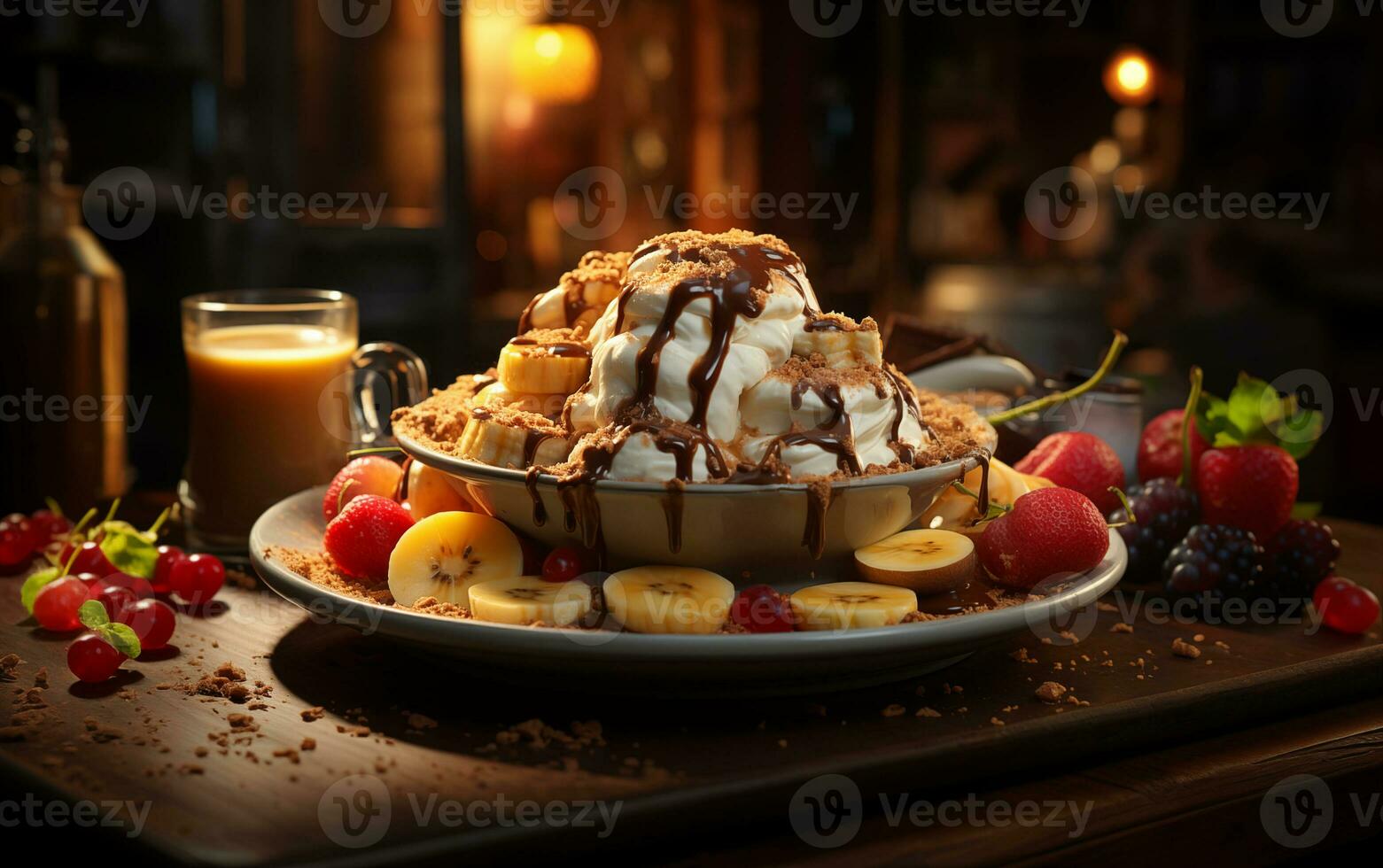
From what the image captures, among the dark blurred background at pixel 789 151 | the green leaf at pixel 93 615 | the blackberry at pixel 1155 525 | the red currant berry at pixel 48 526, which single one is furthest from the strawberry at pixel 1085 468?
the dark blurred background at pixel 789 151

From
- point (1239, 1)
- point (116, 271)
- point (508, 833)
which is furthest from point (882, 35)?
point (508, 833)

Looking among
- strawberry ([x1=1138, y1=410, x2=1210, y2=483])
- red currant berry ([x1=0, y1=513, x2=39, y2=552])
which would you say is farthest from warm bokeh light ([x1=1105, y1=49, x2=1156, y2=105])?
red currant berry ([x1=0, y1=513, x2=39, y2=552])

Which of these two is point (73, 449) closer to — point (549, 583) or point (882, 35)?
point (549, 583)

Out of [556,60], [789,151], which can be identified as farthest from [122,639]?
[789,151]

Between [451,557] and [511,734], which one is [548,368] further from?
[511,734]

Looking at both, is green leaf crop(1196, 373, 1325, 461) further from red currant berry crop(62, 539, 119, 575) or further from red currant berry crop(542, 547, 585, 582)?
red currant berry crop(62, 539, 119, 575)

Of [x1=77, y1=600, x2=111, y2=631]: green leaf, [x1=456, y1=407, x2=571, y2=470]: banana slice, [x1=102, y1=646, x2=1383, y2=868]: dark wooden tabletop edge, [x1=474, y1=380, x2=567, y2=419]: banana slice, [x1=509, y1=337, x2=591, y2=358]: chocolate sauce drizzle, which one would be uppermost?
[x1=509, y1=337, x2=591, y2=358]: chocolate sauce drizzle

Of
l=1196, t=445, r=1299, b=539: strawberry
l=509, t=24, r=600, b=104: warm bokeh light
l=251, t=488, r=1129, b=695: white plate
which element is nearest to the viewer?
l=251, t=488, r=1129, b=695: white plate
